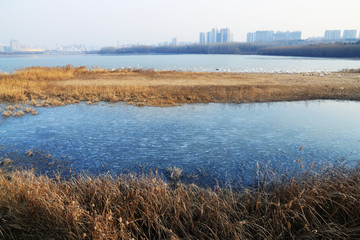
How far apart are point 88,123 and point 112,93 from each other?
7121 mm

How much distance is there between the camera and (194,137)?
31.3 feet

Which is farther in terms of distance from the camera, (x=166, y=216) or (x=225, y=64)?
(x=225, y=64)

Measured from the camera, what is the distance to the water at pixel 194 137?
287 inches

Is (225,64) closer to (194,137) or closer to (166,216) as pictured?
(194,137)

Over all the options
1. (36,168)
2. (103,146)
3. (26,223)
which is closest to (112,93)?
(103,146)

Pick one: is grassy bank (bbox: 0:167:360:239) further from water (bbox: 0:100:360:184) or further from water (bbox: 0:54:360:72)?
water (bbox: 0:54:360:72)

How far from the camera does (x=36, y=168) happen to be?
6.80m

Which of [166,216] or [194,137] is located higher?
[166,216]

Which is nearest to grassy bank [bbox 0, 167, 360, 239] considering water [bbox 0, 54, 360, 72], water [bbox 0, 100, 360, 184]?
water [bbox 0, 100, 360, 184]

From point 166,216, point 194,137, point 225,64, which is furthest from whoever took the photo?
point 225,64

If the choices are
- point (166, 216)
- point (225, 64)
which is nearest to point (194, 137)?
point (166, 216)

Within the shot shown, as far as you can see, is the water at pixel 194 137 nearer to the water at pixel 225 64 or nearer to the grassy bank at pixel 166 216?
the grassy bank at pixel 166 216

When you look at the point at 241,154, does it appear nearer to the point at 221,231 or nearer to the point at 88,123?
the point at 221,231

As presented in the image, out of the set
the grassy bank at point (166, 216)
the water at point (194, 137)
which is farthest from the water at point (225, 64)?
the grassy bank at point (166, 216)
